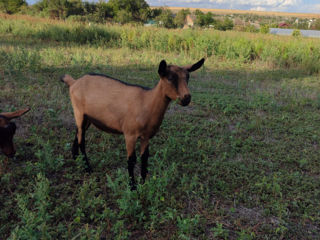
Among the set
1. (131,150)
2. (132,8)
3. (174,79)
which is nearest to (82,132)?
(131,150)

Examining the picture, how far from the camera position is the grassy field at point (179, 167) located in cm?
287

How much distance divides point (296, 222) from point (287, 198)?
0.41m

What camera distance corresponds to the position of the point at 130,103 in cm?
313

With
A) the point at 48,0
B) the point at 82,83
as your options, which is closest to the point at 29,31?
Answer: the point at 82,83

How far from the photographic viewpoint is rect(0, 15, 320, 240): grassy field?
2869 mm

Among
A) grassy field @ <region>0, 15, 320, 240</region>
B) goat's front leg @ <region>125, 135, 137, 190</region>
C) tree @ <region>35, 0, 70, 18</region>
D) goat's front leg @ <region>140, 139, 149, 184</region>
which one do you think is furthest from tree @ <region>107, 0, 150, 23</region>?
goat's front leg @ <region>125, 135, 137, 190</region>

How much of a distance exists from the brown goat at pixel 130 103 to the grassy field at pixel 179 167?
531 millimetres

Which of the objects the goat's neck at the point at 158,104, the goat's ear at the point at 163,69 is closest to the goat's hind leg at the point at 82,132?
the goat's neck at the point at 158,104

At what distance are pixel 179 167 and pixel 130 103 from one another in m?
1.44

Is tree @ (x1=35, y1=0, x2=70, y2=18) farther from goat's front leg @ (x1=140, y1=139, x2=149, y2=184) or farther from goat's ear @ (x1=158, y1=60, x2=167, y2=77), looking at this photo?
goat's ear @ (x1=158, y1=60, x2=167, y2=77)

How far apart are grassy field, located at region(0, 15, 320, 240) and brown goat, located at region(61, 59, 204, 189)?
1.74ft

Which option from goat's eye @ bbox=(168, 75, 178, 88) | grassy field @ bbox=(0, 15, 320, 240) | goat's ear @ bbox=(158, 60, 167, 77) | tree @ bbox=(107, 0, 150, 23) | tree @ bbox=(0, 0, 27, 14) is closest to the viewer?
goat's ear @ bbox=(158, 60, 167, 77)

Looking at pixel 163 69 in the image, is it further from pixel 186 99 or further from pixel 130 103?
pixel 130 103

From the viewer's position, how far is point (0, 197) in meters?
3.12
